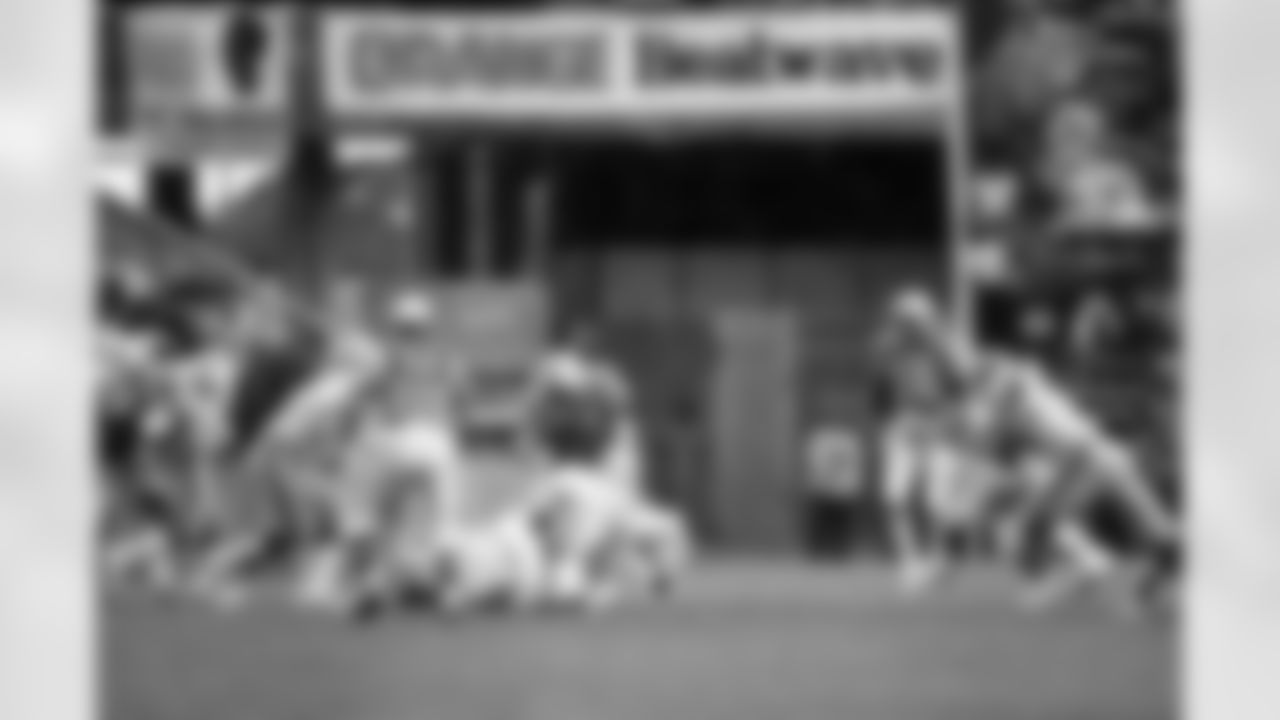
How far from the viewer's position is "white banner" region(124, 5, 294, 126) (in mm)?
3508

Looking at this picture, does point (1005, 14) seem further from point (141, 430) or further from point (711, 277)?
point (141, 430)

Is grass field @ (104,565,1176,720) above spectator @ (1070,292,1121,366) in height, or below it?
below

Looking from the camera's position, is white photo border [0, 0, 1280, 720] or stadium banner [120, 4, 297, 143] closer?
white photo border [0, 0, 1280, 720]

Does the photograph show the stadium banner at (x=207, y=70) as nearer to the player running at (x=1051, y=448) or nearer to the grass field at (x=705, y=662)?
the grass field at (x=705, y=662)

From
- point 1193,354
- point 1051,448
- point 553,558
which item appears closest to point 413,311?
point 553,558

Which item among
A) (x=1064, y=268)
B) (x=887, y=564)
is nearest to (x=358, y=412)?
(x=887, y=564)

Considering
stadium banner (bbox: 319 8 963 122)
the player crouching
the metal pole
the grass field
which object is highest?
stadium banner (bbox: 319 8 963 122)

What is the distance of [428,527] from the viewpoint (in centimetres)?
360

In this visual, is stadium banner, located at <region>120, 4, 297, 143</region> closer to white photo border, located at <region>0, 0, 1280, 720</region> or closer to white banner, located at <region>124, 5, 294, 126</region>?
white banner, located at <region>124, 5, 294, 126</region>

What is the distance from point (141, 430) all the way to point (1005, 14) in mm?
1259

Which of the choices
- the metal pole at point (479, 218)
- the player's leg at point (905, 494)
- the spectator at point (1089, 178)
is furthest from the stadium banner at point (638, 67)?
the player's leg at point (905, 494)

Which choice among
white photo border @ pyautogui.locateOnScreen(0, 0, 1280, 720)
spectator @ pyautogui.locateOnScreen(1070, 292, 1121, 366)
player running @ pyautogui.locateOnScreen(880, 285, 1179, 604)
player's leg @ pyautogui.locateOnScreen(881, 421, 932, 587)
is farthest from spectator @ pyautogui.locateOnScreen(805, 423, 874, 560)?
white photo border @ pyautogui.locateOnScreen(0, 0, 1280, 720)

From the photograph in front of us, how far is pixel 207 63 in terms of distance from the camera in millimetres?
3527

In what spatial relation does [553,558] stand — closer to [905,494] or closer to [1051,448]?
[905,494]
